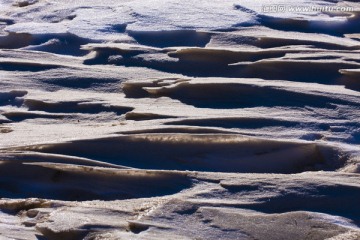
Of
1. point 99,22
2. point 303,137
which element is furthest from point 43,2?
point 303,137

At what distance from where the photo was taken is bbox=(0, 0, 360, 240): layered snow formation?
1.78m

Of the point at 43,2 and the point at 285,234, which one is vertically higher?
the point at 43,2

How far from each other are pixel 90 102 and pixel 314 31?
3.33 ft

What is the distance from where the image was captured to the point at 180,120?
7.39ft

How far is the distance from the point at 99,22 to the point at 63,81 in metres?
0.54

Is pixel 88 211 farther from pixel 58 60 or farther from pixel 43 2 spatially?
pixel 43 2

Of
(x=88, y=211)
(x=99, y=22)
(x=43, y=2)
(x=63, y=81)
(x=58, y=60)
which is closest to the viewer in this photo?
(x=88, y=211)

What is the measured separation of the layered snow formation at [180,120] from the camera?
178 cm

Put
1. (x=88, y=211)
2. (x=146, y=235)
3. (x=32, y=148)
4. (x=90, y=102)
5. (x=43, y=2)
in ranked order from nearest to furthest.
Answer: (x=146, y=235) → (x=88, y=211) → (x=32, y=148) → (x=90, y=102) → (x=43, y=2)

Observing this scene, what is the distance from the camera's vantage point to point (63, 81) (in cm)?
270

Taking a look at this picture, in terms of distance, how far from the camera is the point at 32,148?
2.13 m

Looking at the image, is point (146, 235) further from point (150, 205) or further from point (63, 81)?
point (63, 81)

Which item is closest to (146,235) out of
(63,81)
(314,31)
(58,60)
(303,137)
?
(303,137)

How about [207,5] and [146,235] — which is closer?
[146,235]
